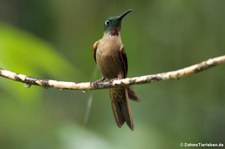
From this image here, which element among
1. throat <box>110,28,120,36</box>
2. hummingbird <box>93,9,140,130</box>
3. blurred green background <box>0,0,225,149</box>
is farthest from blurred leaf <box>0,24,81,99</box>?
blurred green background <box>0,0,225,149</box>

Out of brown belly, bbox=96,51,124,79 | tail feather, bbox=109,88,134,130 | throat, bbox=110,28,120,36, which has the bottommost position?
→ tail feather, bbox=109,88,134,130

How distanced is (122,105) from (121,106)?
15 mm

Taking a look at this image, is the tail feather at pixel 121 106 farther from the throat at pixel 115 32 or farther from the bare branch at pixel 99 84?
the throat at pixel 115 32

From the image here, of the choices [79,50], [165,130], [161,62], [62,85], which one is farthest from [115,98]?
[79,50]

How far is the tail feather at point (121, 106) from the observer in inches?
108

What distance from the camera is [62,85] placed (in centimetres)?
267

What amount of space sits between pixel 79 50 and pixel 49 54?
2.37 metres

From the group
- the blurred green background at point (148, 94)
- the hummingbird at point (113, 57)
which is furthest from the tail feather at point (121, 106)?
the blurred green background at point (148, 94)

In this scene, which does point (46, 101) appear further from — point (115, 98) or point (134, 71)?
point (115, 98)

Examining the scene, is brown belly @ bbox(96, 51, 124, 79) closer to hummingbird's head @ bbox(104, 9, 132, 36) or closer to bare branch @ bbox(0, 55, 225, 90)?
hummingbird's head @ bbox(104, 9, 132, 36)

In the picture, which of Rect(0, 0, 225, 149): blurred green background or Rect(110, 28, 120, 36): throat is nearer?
Rect(110, 28, 120, 36): throat

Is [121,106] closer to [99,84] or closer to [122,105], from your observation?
[122,105]

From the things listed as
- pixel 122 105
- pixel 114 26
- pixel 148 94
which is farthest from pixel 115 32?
pixel 148 94

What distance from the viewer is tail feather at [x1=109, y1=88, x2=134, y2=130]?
2747 millimetres
